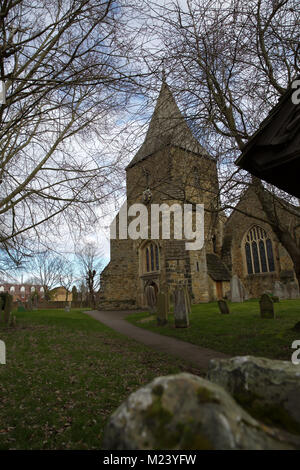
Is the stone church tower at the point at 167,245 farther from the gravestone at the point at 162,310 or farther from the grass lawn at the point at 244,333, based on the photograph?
the gravestone at the point at 162,310

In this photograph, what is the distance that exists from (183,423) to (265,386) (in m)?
0.69

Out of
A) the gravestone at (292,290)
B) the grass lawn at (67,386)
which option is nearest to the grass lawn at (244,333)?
the grass lawn at (67,386)

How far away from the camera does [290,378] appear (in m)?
1.65

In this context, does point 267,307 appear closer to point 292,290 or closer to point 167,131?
point 167,131

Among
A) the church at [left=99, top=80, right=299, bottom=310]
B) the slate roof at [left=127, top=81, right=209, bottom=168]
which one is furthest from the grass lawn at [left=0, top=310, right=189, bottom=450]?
the church at [left=99, top=80, right=299, bottom=310]

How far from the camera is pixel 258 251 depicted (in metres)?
23.5

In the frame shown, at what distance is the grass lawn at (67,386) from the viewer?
3158 mm

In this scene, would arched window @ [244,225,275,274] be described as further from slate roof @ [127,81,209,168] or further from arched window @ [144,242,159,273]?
slate roof @ [127,81,209,168]

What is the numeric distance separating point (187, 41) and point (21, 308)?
1029 inches

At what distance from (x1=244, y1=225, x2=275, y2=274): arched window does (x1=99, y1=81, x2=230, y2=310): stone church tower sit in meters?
2.37

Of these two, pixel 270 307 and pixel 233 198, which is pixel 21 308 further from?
pixel 233 198

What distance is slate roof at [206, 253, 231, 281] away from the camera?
22.1 m

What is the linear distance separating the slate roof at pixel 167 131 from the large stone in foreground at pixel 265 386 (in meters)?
5.34
